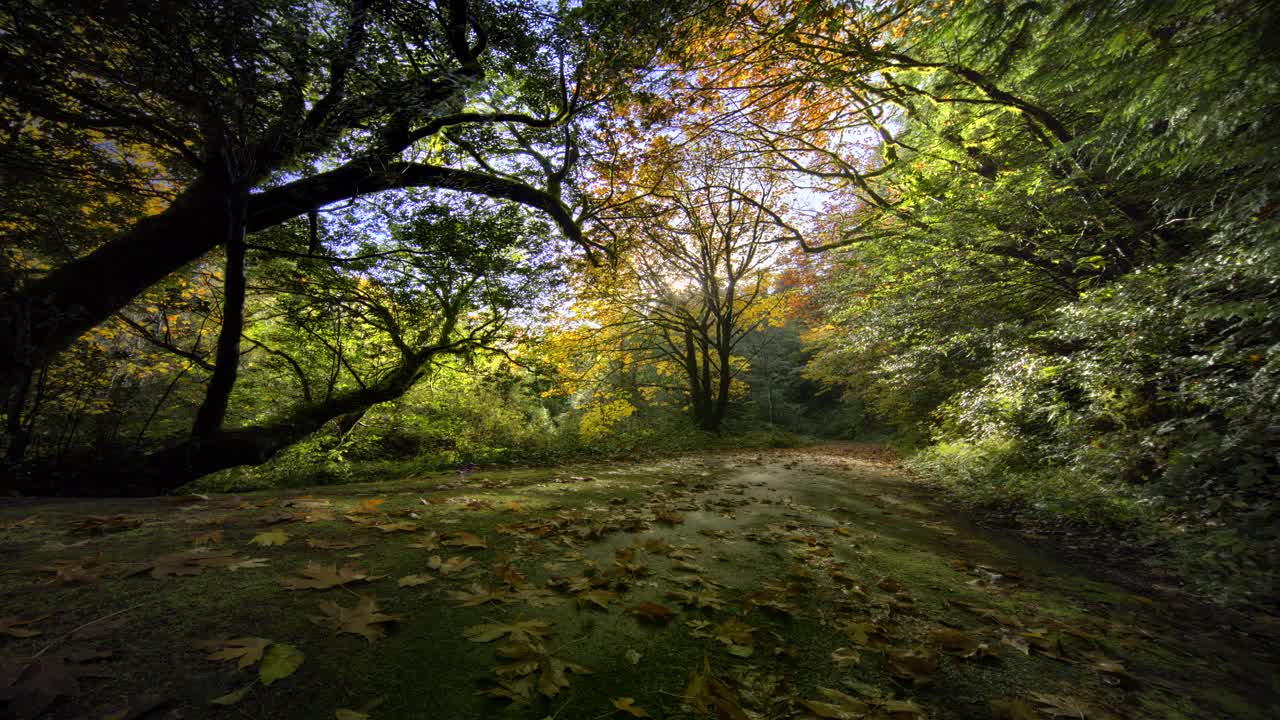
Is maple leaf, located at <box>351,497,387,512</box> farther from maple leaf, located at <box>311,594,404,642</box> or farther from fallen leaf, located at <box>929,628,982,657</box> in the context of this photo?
fallen leaf, located at <box>929,628,982,657</box>

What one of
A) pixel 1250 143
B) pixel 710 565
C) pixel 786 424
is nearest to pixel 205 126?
pixel 710 565

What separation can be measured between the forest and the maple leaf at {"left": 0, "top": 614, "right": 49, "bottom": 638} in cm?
1

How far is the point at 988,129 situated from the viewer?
7.09 metres

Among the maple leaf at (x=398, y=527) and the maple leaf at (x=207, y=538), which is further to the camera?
the maple leaf at (x=398, y=527)

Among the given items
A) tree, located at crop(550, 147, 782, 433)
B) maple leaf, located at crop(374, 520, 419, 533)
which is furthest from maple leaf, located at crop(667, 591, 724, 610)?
tree, located at crop(550, 147, 782, 433)

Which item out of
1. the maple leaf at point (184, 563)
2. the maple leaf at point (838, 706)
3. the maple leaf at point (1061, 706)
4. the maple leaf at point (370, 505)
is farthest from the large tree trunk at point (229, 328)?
the maple leaf at point (1061, 706)

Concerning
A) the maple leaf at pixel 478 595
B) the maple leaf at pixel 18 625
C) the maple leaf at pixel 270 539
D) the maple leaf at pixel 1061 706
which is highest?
the maple leaf at pixel 18 625

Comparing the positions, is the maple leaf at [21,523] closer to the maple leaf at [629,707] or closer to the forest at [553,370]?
the forest at [553,370]

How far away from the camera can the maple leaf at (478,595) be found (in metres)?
1.70

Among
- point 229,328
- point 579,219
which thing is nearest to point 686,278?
point 579,219

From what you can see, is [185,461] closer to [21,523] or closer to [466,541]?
[21,523]

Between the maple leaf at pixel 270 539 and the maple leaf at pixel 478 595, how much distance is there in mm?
1059

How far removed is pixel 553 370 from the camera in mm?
8617

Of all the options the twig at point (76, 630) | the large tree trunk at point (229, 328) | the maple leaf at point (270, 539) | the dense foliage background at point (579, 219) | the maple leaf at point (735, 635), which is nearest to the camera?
the twig at point (76, 630)
